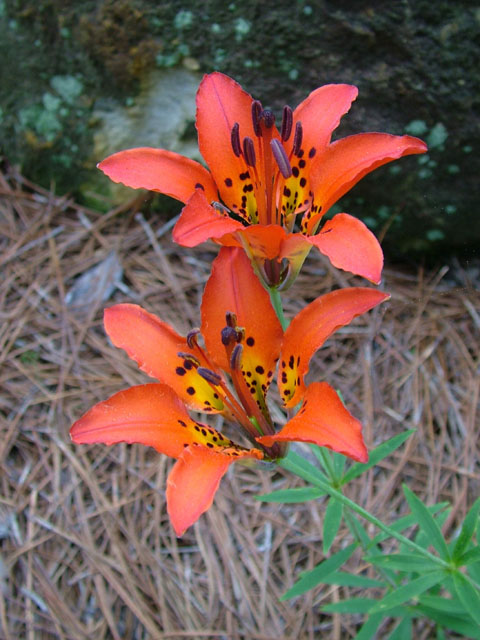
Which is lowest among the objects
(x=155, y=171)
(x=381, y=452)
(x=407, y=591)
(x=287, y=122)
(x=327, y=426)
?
(x=407, y=591)

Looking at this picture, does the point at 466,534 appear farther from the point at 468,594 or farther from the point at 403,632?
the point at 403,632

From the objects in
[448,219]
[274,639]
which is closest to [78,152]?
[448,219]

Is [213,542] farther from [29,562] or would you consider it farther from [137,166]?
[137,166]

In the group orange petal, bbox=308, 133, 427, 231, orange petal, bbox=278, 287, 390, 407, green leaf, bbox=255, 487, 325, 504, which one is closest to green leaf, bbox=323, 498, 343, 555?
green leaf, bbox=255, 487, 325, 504

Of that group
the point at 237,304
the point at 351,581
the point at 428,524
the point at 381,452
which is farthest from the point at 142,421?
the point at 351,581

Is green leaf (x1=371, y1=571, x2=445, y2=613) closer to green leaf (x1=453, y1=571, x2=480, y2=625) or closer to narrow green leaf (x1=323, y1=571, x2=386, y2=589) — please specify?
green leaf (x1=453, y1=571, x2=480, y2=625)

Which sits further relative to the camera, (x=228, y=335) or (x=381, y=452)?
(x=381, y=452)
